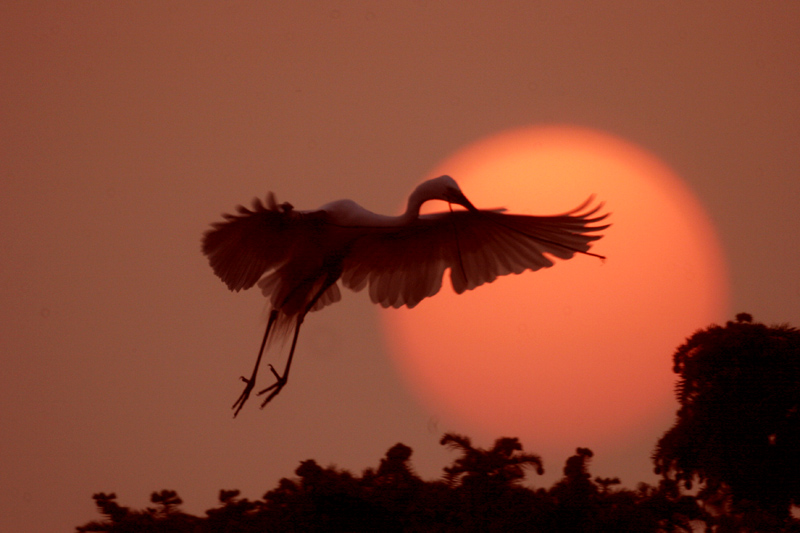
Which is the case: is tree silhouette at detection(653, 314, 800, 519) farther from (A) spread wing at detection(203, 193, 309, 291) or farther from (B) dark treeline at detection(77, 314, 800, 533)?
(A) spread wing at detection(203, 193, 309, 291)

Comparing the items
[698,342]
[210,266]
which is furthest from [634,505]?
[210,266]

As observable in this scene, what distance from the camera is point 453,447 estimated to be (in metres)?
5.10

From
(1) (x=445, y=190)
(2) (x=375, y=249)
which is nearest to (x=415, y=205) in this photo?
(1) (x=445, y=190)

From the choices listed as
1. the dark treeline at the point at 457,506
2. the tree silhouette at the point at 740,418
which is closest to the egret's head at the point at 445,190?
the tree silhouette at the point at 740,418

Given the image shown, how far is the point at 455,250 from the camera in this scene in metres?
9.04

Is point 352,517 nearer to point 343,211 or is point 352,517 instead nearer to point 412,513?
point 412,513

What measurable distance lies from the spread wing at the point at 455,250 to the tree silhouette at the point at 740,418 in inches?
76.6

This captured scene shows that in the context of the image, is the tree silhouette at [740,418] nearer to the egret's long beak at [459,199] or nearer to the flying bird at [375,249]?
the flying bird at [375,249]

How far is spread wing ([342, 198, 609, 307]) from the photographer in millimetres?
8336

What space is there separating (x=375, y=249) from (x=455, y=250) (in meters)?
0.93

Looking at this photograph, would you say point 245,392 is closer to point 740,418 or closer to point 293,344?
→ point 293,344

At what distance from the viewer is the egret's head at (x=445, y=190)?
8047 millimetres

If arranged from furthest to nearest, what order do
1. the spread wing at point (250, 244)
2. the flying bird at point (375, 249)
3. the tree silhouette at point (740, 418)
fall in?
the flying bird at point (375, 249) → the spread wing at point (250, 244) → the tree silhouette at point (740, 418)

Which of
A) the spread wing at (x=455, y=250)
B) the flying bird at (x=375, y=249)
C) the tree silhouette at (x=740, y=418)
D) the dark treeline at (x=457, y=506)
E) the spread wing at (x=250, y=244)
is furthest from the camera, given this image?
the spread wing at (x=455, y=250)
